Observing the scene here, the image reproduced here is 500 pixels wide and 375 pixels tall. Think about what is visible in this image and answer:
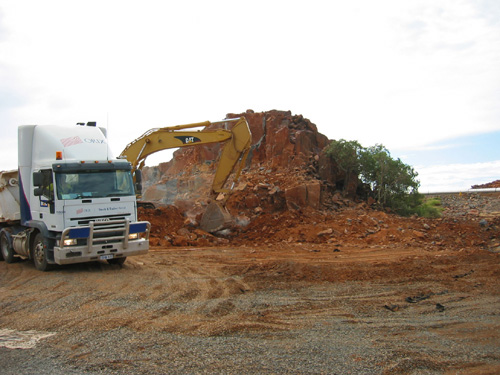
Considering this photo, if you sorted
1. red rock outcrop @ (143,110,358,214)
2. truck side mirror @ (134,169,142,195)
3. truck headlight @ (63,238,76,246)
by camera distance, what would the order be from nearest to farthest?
truck headlight @ (63,238,76,246), truck side mirror @ (134,169,142,195), red rock outcrop @ (143,110,358,214)

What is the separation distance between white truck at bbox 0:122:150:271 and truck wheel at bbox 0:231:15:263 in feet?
3.18

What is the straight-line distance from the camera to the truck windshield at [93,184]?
37.8 feet

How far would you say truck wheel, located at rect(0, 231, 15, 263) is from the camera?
46.8 feet

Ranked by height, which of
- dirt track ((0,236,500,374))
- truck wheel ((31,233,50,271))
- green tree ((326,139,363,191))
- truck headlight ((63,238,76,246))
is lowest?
dirt track ((0,236,500,374))

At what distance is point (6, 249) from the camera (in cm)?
1455

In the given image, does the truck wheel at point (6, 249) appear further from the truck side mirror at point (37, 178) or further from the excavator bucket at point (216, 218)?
the excavator bucket at point (216, 218)

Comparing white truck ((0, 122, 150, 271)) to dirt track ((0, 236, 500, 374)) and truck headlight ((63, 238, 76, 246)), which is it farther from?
dirt track ((0, 236, 500, 374))

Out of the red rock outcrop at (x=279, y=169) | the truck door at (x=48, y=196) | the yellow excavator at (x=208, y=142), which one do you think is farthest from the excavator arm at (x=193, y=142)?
the truck door at (x=48, y=196)

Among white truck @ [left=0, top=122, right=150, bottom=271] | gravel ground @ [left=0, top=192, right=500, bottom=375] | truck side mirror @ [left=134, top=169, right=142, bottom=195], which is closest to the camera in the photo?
gravel ground @ [left=0, top=192, right=500, bottom=375]

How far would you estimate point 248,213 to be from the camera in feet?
75.1

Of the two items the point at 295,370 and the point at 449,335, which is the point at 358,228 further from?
the point at 295,370

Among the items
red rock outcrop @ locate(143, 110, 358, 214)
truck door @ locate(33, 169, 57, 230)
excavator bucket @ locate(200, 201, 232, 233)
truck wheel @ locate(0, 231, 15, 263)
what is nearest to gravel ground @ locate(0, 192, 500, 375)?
truck wheel @ locate(0, 231, 15, 263)

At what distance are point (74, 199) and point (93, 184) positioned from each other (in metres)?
0.62

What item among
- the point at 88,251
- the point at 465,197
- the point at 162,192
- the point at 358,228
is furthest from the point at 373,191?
the point at 88,251
